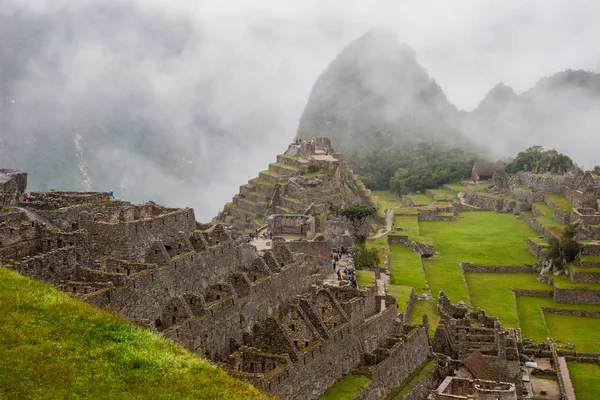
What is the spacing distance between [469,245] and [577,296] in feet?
51.9

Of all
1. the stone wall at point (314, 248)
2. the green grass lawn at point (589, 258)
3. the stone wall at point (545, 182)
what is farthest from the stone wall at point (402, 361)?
the stone wall at point (545, 182)

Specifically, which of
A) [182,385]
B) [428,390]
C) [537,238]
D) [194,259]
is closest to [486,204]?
[537,238]

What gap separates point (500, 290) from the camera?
6103cm

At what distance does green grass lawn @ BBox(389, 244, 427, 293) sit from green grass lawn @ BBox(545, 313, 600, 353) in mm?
8724

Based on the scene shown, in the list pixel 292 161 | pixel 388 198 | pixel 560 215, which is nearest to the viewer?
pixel 292 161

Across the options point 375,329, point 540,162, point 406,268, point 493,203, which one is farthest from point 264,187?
point 540,162

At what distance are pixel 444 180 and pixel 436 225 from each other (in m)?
28.1

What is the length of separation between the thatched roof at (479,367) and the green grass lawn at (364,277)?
7101 millimetres

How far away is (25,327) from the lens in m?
17.7

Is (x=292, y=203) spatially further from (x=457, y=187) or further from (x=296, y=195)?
(x=457, y=187)

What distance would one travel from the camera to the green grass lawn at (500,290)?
54.2 m

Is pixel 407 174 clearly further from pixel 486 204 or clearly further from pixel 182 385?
pixel 182 385

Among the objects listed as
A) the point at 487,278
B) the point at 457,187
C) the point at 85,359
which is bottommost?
the point at 85,359

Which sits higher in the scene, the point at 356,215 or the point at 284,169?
the point at 284,169
